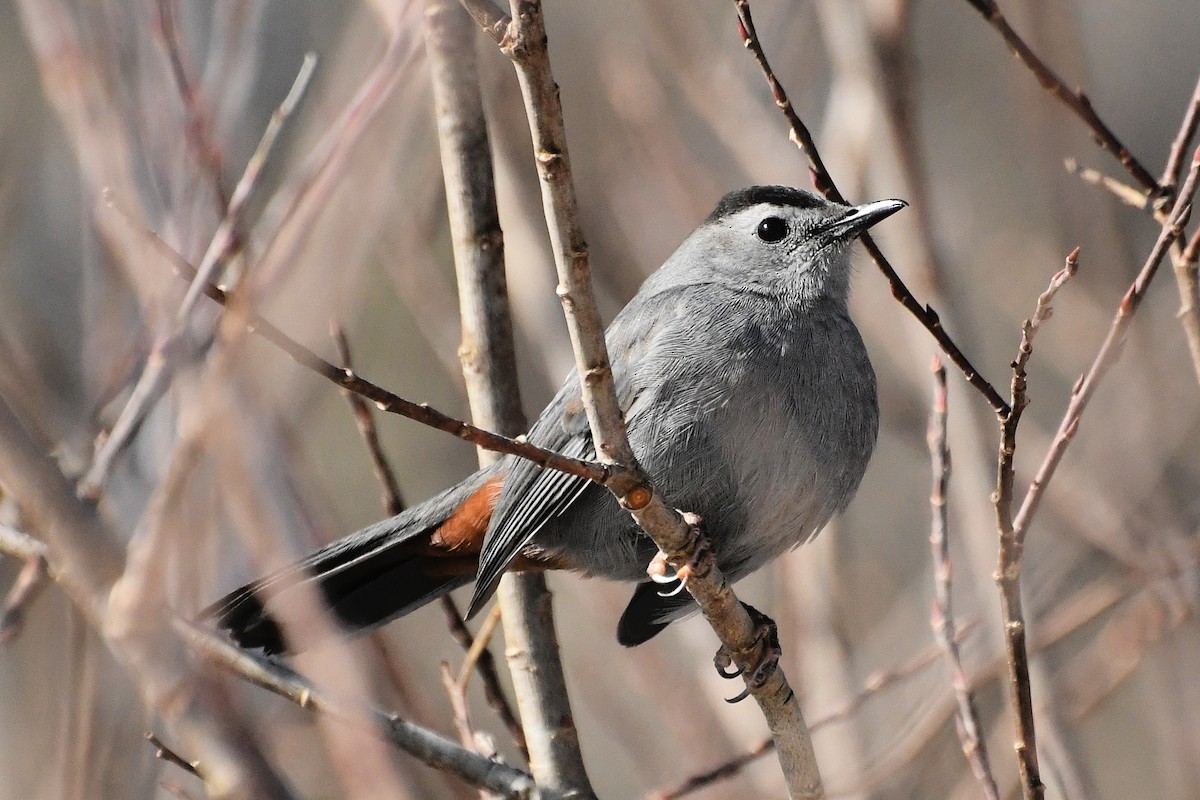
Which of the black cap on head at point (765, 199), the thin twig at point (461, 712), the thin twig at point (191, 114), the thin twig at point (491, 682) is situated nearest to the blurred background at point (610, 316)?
the thin twig at point (191, 114)

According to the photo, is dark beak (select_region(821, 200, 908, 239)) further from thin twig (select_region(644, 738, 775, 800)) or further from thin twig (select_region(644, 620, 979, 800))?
thin twig (select_region(644, 738, 775, 800))

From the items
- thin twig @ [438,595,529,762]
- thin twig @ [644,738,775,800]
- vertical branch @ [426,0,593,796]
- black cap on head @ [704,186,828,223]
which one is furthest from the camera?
black cap on head @ [704,186,828,223]

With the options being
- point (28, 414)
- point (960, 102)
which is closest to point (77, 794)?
point (28, 414)

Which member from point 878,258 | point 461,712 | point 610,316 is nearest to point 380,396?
point 878,258

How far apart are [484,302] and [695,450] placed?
32.1 inches

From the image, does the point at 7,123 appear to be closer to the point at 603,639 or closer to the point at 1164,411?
the point at 603,639

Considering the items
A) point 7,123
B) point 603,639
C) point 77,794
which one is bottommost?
point 77,794

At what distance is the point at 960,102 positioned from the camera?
284 inches

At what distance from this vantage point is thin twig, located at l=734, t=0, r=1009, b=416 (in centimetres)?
249

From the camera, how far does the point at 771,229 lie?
3.96 metres

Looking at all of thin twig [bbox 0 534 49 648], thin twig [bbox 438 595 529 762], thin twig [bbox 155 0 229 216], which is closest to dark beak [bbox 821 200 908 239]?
thin twig [bbox 438 595 529 762]

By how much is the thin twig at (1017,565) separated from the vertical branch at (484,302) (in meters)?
1.45

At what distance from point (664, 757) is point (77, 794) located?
384 cm

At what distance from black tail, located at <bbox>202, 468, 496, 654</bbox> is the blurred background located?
0.63 feet
